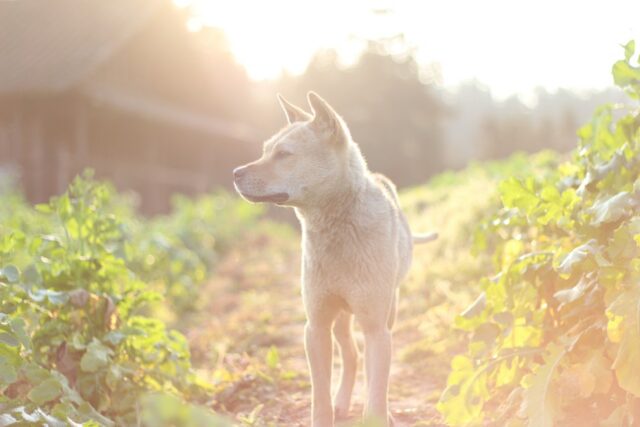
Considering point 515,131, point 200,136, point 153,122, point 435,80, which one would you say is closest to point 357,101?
point 435,80

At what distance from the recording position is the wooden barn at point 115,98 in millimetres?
22094

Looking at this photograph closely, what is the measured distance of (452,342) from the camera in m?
6.86

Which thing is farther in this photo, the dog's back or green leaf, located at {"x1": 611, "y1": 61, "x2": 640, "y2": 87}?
the dog's back

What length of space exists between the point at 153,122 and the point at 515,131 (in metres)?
44.5

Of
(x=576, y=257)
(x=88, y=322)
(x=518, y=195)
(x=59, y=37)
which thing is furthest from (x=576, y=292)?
(x=59, y=37)

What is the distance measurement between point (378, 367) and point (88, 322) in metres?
1.99

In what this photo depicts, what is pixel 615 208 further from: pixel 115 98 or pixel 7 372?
pixel 115 98

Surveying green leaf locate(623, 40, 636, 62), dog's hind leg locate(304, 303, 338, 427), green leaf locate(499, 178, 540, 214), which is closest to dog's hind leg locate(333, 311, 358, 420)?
dog's hind leg locate(304, 303, 338, 427)

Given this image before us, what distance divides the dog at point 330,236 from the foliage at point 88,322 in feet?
3.97

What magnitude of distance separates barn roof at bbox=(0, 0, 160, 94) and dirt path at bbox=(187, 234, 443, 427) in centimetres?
1006

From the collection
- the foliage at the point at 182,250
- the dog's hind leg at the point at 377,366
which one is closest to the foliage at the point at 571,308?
the dog's hind leg at the point at 377,366

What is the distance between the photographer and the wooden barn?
2209 centimetres

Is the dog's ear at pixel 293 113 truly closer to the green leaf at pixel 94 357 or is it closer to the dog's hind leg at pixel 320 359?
the dog's hind leg at pixel 320 359

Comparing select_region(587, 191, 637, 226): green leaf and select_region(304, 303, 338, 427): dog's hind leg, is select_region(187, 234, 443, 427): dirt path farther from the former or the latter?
select_region(587, 191, 637, 226): green leaf
